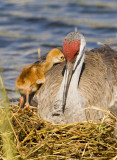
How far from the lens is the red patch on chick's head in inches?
216

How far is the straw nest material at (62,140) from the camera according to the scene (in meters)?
5.22

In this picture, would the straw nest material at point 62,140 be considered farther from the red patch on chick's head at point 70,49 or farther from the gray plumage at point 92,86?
the red patch on chick's head at point 70,49

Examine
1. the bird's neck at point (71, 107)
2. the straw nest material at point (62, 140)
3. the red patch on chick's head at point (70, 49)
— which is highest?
the red patch on chick's head at point (70, 49)

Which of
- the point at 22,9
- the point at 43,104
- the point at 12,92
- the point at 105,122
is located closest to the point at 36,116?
the point at 43,104

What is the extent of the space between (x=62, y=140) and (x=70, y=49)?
4.10ft

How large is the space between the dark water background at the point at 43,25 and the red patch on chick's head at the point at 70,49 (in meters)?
3.22

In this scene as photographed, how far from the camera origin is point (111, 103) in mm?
6020

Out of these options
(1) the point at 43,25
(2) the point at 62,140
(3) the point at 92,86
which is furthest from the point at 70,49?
(1) the point at 43,25

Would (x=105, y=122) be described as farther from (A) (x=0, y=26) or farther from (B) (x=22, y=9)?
(B) (x=22, y=9)

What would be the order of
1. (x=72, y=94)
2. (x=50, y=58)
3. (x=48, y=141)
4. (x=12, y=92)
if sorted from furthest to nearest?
(x=12, y=92) < (x=50, y=58) < (x=72, y=94) < (x=48, y=141)

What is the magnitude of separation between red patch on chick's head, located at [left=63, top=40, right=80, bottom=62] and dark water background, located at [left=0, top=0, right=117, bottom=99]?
3219mm

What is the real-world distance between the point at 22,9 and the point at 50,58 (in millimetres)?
7967

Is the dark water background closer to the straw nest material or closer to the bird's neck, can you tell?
the bird's neck

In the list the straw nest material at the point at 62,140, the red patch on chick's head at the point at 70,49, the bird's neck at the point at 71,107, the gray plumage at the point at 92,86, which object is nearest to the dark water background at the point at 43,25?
the gray plumage at the point at 92,86
